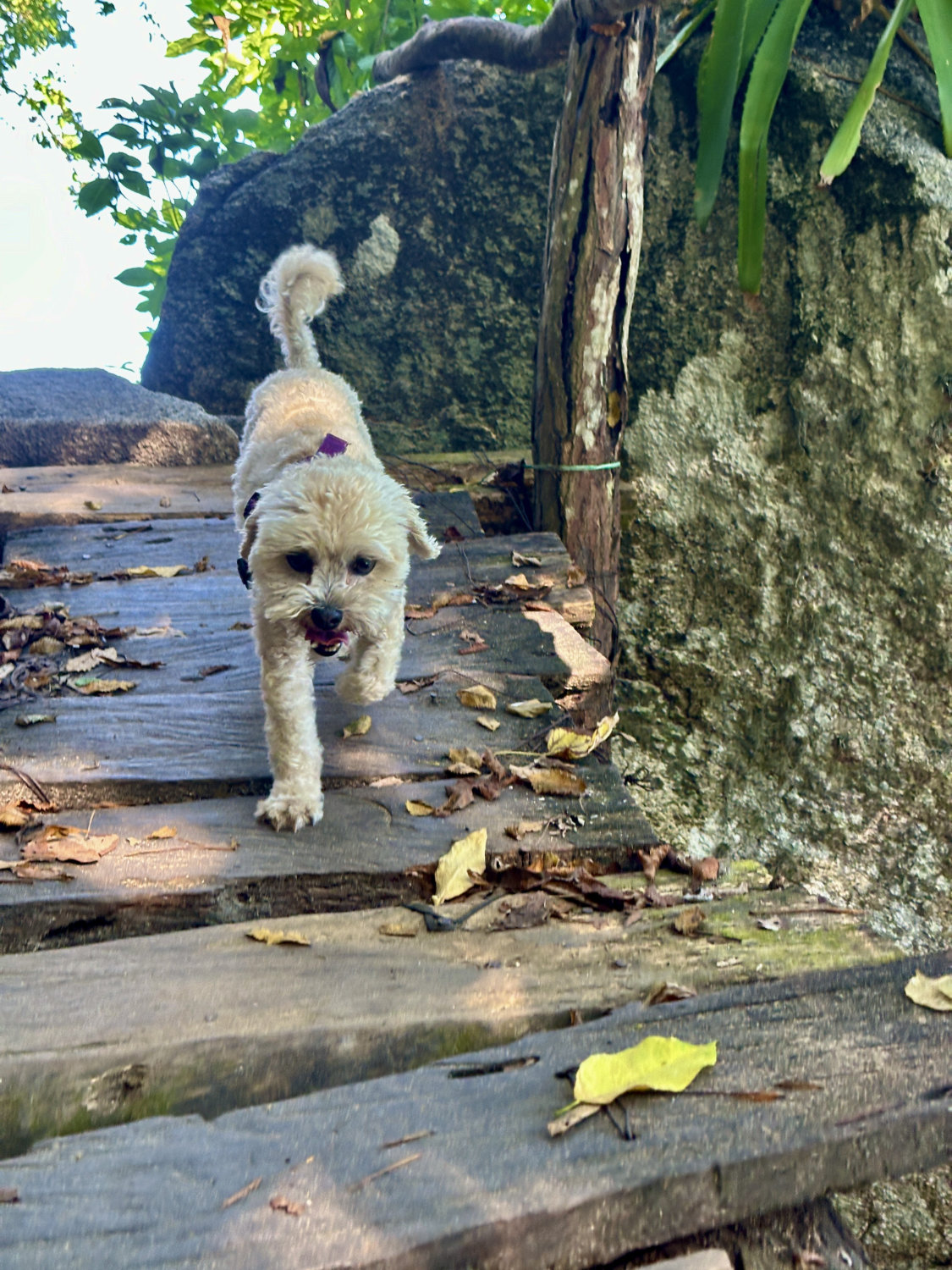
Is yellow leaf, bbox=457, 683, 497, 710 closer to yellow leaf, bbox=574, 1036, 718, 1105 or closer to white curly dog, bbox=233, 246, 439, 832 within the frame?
white curly dog, bbox=233, 246, 439, 832

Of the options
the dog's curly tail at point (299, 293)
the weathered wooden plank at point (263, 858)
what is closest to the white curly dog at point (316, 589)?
the weathered wooden plank at point (263, 858)

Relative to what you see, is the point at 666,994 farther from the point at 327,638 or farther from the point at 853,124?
the point at 853,124

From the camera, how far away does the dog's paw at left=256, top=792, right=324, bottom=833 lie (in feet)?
7.75

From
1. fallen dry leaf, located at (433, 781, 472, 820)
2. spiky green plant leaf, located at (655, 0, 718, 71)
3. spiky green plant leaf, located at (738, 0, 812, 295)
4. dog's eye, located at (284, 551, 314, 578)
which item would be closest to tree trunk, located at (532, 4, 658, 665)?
spiky green plant leaf, located at (738, 0, 812, 295)

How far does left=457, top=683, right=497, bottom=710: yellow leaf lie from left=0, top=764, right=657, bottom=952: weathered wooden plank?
21.3 inches

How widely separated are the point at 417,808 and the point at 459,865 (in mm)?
335

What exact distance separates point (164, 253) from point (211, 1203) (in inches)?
334

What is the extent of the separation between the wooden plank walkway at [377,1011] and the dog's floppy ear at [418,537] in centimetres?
48

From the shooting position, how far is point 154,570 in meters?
4.20

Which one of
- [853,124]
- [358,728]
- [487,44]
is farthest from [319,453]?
[487,44]

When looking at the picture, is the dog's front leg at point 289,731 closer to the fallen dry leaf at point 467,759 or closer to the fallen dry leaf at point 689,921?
the fallen dry leaf at point 467,759

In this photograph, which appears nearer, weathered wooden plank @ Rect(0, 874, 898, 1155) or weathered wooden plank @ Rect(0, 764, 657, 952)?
weathered wooden plank @ Rect(0, 874, 898, 1155)

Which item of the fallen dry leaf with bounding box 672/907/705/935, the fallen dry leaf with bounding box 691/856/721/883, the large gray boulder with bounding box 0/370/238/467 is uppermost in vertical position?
the large gray boulder with bounding box 0/370/238/467

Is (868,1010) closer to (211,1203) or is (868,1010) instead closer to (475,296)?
(211,1203)
